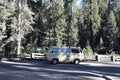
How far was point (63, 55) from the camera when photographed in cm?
3569

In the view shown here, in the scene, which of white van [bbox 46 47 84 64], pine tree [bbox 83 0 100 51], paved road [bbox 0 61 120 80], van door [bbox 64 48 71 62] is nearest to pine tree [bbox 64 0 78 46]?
pine tree [bbox 83 0 100 51]

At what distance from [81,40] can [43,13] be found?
42.5 feet

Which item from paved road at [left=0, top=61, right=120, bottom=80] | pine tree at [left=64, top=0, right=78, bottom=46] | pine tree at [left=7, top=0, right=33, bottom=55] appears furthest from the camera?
pine tree at [left=64, top=0, right=78, bottom=46]

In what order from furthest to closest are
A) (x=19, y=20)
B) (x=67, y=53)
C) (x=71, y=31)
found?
(x=71, y=31), (x=19, y=20), (x=67, y=53)

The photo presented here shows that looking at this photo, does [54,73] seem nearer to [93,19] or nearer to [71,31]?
[71,31]

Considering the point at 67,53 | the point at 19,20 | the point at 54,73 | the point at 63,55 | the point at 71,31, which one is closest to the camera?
the point at 54,73

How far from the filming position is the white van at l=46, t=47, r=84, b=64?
35.2 metres

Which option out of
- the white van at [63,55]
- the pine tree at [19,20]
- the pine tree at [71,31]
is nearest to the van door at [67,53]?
the white van at [63,55]

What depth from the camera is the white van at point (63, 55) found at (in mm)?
35188

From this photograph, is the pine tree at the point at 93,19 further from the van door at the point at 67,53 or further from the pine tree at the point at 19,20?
the van door at the point at 67,53

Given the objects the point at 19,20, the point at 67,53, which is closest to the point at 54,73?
the point at 67,53

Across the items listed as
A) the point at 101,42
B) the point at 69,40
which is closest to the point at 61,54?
the point at 69,40

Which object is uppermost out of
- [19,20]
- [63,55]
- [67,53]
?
[19,20]

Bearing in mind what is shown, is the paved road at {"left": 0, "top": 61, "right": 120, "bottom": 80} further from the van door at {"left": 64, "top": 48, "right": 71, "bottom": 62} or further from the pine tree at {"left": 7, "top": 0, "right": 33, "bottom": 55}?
the pine tree at {"left": 7, "top": 0, "right": 33, "bottom": 55}
